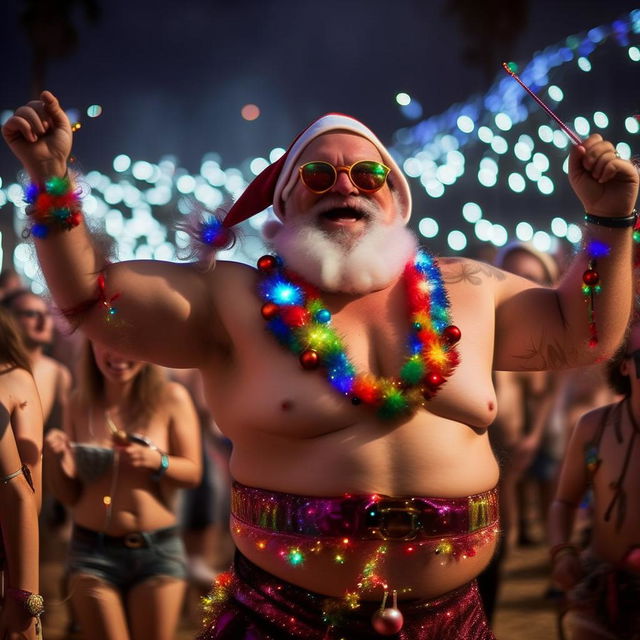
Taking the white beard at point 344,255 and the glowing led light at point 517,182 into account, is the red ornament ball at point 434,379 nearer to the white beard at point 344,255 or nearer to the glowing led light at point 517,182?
the white beard at point 344,255


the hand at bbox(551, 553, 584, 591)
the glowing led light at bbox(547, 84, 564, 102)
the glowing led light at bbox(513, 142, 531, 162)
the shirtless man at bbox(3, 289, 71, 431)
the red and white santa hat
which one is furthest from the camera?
the shirtless man at bbox(3, 289, 71, 431)

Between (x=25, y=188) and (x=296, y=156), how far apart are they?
2.90 feet

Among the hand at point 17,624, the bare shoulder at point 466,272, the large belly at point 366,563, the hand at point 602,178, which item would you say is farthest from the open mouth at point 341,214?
the hand at point 17,624

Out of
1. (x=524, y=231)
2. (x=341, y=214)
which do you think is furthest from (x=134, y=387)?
(x=524, y=231)

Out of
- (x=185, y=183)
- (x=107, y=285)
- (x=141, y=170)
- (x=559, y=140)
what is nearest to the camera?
(x=107, y=285)

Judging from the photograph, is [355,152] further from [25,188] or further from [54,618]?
[54,618]

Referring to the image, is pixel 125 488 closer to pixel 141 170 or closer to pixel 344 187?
pixel 344 187

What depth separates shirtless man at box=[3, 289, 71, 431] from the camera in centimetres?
512

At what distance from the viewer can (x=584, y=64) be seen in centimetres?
377

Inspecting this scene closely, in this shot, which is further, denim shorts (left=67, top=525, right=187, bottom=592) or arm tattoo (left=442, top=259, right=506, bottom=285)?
denim shorts (left=67, top=525, right=187, bottom=592)

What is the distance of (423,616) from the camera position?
2234 mm

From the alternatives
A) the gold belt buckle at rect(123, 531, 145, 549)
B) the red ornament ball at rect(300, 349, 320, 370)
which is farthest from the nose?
the gold belt buckle at rect(123, 531, 145, 549)

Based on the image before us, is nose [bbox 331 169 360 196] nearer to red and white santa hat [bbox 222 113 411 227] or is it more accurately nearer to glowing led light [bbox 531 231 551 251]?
red and white santa hat [bbox 222 113 411 227]

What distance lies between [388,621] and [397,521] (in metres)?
0.24
